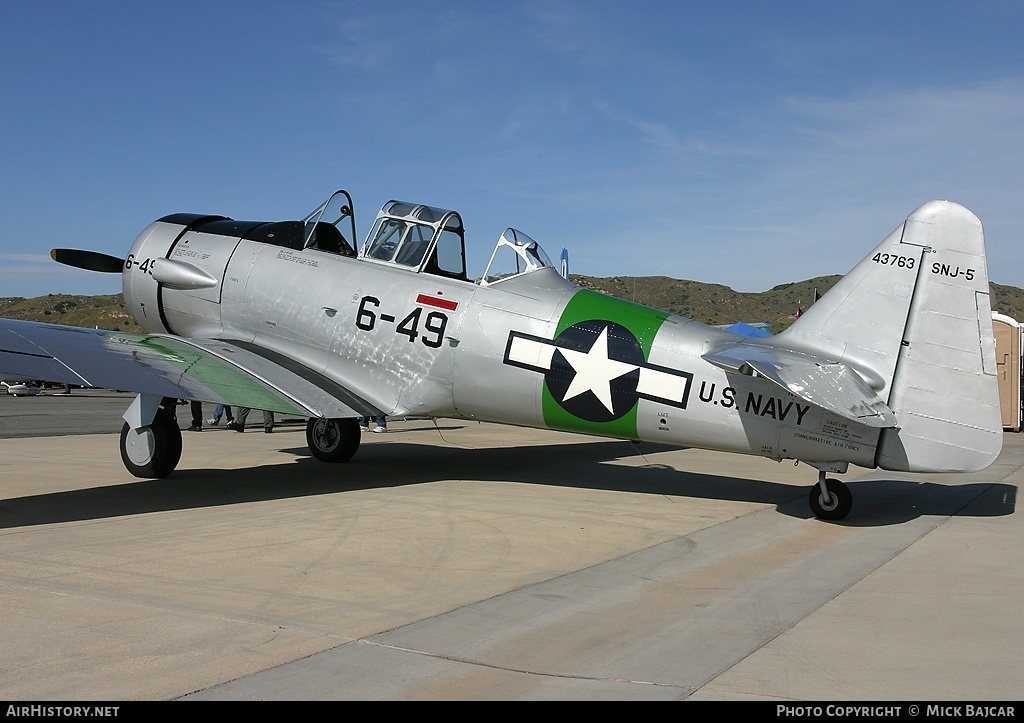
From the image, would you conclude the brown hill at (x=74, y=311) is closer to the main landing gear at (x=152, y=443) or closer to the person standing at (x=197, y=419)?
the person standing at (x=197, y=419)

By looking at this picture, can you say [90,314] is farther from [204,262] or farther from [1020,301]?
[1020,301]

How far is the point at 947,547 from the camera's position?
276 inches

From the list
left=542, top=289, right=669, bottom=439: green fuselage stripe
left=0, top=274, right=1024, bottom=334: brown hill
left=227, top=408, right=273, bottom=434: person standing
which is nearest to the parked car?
left=227, top=408, right=273, bottom=434: person standing

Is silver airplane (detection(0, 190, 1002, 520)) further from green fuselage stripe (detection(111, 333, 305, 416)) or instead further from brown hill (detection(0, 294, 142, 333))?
brown hill (detection(0, 294, 142, 333))

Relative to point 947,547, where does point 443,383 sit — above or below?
above

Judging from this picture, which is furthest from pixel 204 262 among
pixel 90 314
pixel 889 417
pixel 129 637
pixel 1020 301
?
pixel 1020 301

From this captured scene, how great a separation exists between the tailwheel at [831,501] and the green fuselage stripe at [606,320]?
1824mm

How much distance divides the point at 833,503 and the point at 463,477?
15.2 feet

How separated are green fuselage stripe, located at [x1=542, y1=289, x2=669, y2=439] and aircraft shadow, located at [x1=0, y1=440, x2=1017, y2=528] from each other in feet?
4.93

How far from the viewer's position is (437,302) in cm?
975

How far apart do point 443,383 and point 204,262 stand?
403 centimetres

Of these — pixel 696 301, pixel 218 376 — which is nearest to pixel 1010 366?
pixel 218 376
